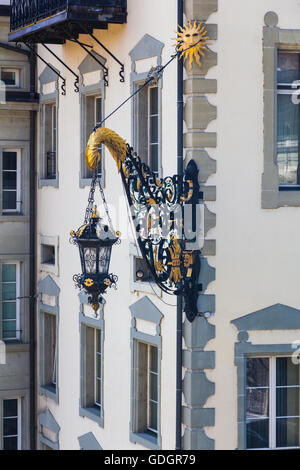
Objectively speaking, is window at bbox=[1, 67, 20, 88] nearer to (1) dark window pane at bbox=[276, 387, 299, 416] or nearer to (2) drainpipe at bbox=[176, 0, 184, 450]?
(2) drainpipe at bbox=[176, 0, 184, 450]

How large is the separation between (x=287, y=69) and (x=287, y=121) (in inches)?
29.2

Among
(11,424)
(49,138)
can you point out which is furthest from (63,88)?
(11,424)

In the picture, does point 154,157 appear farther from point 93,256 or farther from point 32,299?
point 32,299

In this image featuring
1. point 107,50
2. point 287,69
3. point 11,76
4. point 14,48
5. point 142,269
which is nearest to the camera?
point 287,69

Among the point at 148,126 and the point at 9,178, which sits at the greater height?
the point at 148,126

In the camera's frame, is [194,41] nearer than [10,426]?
Yes

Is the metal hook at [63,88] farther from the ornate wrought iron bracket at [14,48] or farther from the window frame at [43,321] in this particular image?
the window frame at [43,321]

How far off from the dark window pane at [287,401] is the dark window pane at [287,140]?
3.03 metres

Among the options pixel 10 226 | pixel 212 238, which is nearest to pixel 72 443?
pixel 10 226

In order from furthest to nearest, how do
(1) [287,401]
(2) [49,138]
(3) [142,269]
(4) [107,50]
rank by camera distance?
1. (2) [49,138]
2. (4) [107,50]
3. (3) [142,269]
4. (1) [287,401]

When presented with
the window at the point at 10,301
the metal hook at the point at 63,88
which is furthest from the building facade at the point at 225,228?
the window at the point at 10,301

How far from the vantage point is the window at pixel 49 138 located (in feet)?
82.5

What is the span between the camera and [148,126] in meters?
20.0

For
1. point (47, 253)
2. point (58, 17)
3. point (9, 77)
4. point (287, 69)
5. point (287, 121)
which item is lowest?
point (47, 253)
